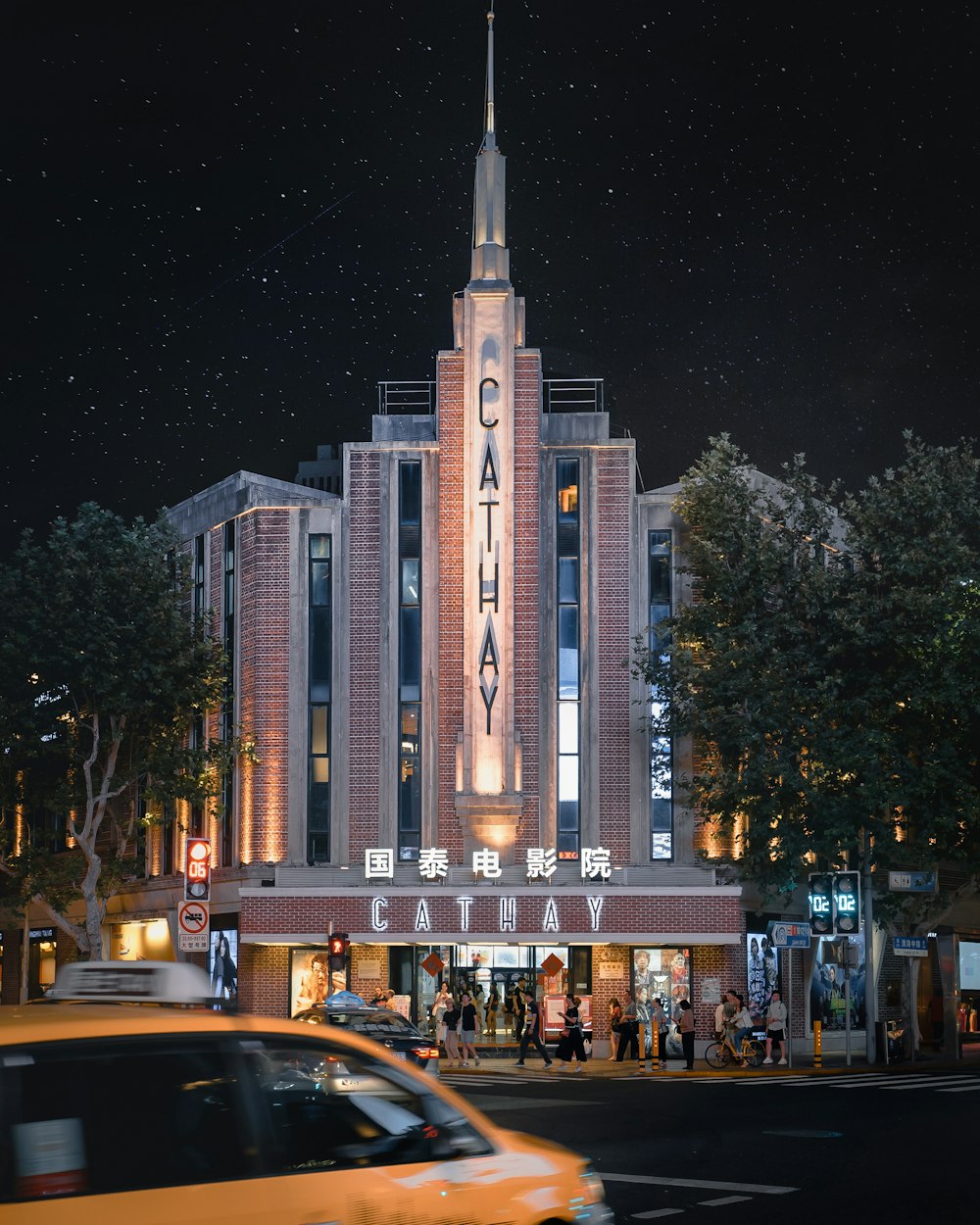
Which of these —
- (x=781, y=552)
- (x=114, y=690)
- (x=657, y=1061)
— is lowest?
(x=657, y=1061)

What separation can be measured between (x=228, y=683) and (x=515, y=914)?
10404mm

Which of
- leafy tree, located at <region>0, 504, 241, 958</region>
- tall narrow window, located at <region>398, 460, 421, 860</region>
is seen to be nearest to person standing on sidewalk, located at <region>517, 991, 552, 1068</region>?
tall narrow window, located at <region>398, 460, 421, 860</region>

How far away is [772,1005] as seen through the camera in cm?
3384

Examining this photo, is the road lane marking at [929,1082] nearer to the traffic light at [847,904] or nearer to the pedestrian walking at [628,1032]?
the traffic light at [847,904]

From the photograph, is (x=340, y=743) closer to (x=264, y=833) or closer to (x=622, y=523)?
(x=264, y=833)

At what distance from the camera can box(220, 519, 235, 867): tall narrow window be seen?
4362 cm

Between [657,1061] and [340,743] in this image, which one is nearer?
[657,1061]

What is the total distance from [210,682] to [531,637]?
8393mm

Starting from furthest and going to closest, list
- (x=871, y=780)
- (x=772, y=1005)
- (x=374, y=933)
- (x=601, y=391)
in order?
1. (x=601, y=391)
2. (x=374, y=933)
3. (x=871, y=780)
4. (x=772, y=1005)

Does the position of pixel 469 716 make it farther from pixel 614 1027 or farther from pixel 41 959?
pixel 41 959

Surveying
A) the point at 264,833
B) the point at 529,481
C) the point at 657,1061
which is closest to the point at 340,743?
the point at 264,833

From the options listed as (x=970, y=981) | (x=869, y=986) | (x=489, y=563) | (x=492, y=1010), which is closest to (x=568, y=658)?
(x=489, y=563)

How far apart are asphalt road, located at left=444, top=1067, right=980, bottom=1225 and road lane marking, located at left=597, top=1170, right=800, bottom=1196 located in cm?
2

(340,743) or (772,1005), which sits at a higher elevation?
(340,743)
